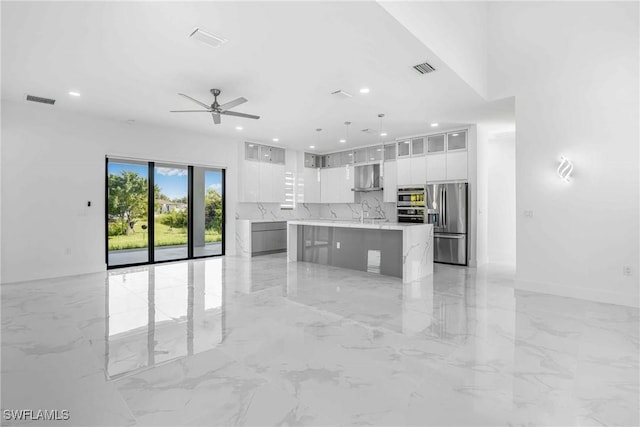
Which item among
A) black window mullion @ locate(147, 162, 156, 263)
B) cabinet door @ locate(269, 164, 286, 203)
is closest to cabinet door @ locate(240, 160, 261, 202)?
cabinet door @ locate(269, 164, 286, 203)

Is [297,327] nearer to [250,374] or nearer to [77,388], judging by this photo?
[250,374]

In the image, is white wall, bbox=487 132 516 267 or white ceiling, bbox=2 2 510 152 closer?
white ceiling, bbox=2 2 510 152

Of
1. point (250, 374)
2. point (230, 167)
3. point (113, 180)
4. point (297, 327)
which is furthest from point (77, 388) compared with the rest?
point (230, 167)

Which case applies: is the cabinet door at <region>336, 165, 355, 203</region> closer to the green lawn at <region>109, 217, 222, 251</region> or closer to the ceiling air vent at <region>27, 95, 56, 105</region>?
the green lawn at <region>109, 217, 222, 251</region>

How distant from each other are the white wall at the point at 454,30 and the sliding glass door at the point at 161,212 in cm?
568

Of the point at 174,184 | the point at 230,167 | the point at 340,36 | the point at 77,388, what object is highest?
the point at 340,36

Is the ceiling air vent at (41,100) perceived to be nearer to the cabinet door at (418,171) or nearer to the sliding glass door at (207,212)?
the sliding glass door at (207,212)

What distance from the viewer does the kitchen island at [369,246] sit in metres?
5.30

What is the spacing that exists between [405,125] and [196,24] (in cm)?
A: 475

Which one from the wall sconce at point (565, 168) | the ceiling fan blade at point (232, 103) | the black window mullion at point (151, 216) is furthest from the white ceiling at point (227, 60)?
the wall sconce at point (565, 168)

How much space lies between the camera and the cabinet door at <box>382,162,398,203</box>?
834cm

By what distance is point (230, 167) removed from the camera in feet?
26.4

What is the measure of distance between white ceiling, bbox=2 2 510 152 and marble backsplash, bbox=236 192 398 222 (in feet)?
10.1

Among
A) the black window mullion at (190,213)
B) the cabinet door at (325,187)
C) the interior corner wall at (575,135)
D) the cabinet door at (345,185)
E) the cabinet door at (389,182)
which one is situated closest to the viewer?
the interior corner wall at (575,135)
